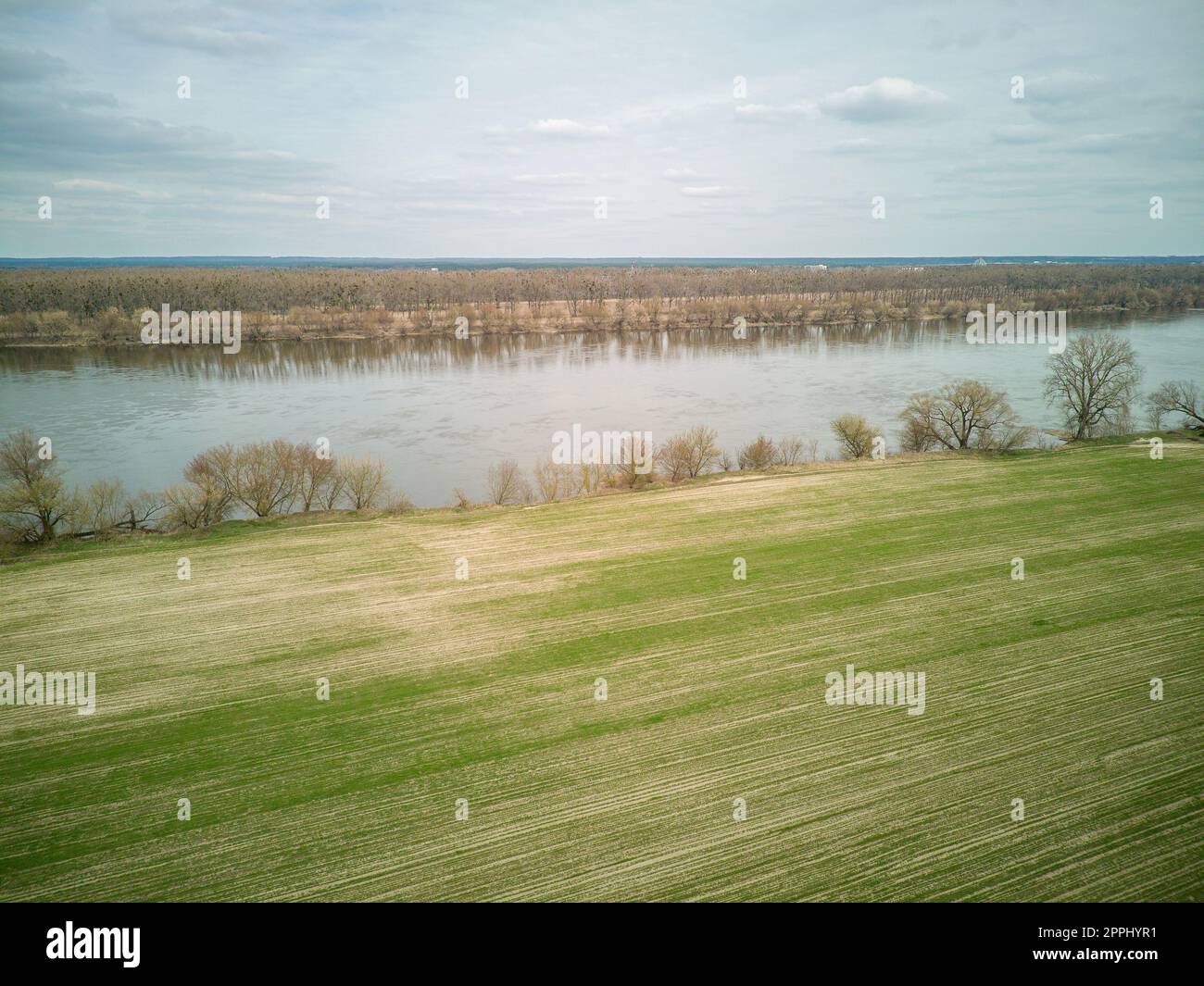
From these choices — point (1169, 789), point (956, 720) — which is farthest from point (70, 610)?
point (1169, 789)

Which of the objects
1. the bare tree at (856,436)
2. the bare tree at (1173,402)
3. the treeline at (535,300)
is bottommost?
the bare tree at (856,436)

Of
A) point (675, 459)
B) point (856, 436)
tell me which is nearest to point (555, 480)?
point (675, 459)

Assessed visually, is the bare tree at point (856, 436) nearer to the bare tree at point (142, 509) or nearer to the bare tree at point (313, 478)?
the bare tree at point (313, 478)

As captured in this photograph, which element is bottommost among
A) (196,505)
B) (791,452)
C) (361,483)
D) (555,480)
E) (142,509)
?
(142,509)

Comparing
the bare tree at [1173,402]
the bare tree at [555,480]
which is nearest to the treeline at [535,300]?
the bare tree at [1173,402]

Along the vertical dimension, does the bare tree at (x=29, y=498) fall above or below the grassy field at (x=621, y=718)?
above

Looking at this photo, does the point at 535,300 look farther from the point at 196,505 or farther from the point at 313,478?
the point at 196,505
